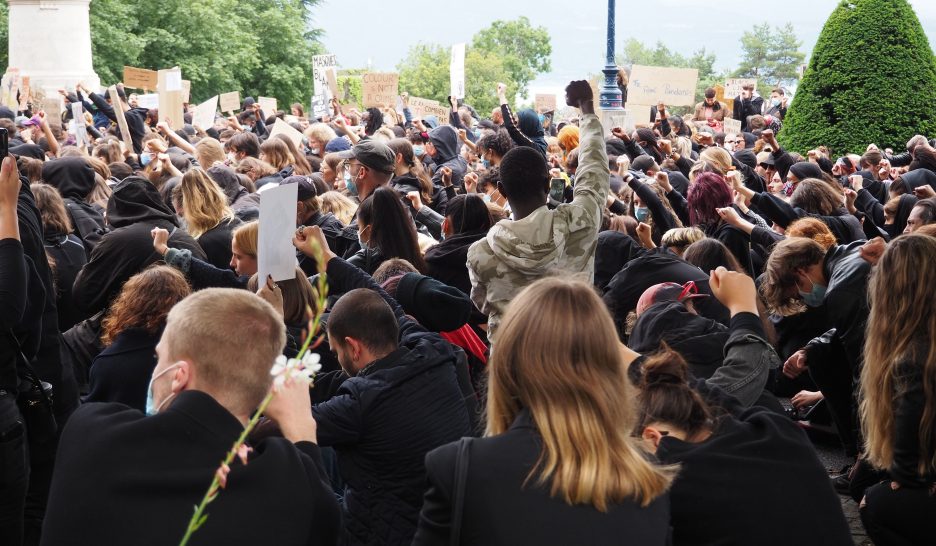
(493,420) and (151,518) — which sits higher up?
(493,420)

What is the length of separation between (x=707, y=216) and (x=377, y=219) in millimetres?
2572

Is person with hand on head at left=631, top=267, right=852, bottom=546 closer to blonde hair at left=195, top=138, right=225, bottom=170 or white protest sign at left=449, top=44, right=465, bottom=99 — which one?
blonde hair at left=195, top=138, right=225, bottom=170

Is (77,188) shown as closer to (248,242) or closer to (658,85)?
(248,242)

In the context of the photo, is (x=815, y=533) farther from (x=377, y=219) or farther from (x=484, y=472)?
(x=377, y=219)

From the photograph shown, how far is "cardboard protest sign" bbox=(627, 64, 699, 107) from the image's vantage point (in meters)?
16.0

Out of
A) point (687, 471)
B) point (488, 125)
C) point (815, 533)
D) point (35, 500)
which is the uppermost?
point (488, 125)

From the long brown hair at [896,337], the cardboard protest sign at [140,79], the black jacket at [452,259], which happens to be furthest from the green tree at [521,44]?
the long brown hair at [896,337]

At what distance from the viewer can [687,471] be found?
120 inches

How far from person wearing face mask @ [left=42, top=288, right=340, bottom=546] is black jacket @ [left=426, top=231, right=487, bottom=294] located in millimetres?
3296

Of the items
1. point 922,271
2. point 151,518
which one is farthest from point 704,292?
point 151,518

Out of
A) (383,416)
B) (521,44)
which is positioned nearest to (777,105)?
(383,416)

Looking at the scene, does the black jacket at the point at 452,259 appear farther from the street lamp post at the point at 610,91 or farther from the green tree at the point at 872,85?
the street lamp post at the point at 610,91

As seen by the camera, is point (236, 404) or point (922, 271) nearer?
point (236, 404)

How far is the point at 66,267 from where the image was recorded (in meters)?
6.33
